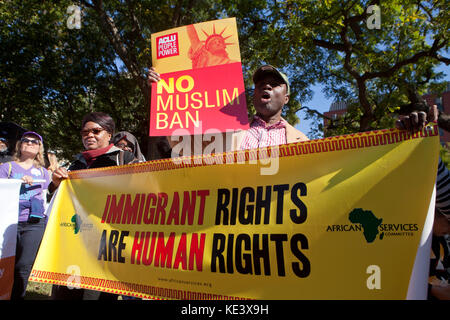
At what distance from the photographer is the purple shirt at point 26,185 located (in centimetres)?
295

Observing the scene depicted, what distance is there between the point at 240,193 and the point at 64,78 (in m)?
10.7

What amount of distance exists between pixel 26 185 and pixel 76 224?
93cm

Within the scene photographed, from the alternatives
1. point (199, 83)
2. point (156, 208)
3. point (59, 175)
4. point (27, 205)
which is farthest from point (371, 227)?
point (27, 205)

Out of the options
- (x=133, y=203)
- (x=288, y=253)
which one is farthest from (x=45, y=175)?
(x=288, y=253)

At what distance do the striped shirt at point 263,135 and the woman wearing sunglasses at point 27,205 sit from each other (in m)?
2.10

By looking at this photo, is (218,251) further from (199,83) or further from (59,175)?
(59,175)

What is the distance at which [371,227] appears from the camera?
5.10 ft

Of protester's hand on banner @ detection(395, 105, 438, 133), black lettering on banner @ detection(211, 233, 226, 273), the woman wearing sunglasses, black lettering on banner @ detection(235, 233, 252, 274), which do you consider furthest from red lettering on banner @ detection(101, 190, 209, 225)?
protester's hand on banner @ detection(395, 105, 438, 133)

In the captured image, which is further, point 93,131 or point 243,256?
point 93,131

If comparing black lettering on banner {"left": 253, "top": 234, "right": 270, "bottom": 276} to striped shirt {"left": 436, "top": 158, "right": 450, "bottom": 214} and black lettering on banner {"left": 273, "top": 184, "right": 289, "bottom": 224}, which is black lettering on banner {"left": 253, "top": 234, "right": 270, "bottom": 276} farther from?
striped shirt {"left": 436, "top": 158, "right": 450, "bottom": 214}

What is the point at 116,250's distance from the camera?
2.26 metres

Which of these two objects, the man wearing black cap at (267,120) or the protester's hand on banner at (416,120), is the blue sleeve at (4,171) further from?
the protester's hand on banner at (416,120)

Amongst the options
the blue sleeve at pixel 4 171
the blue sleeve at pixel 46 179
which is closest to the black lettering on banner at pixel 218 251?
the blue sleeve at pixel 46 179
